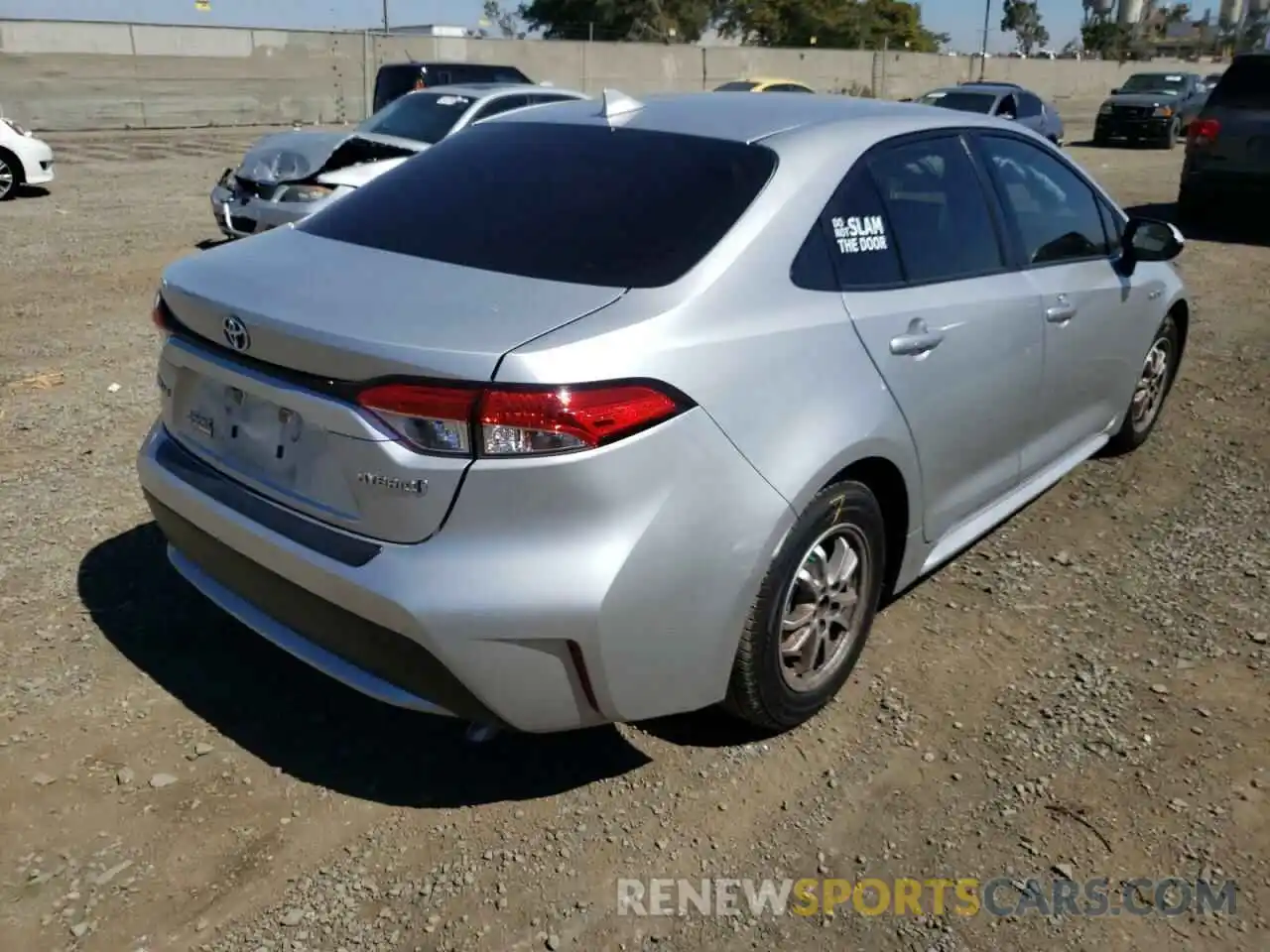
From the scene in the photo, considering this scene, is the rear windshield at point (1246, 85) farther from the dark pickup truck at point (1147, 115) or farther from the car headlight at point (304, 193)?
the dark pickup truck at point (1147, 115)

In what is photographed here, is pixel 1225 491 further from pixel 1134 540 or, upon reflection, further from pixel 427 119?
pixel 427 119

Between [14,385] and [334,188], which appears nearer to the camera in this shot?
[14,385]

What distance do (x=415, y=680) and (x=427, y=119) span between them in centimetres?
857

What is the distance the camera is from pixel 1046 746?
3162mm

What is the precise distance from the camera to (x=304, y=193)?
9000 millimetres

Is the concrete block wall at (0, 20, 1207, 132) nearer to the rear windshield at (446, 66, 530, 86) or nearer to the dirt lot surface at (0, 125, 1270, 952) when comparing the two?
the rear windshield at (446, 66, 530, 86)

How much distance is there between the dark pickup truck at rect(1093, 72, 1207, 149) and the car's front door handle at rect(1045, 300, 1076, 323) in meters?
23.2

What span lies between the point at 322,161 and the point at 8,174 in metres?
6.07

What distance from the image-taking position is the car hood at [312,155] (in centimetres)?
923

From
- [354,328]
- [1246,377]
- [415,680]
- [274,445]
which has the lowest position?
[1246,377]

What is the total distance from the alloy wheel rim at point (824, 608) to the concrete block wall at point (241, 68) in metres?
21.9

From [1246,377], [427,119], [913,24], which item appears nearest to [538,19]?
[913,24]

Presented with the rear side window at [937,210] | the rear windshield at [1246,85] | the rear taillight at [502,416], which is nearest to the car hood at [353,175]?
the rear side window at [937,210]

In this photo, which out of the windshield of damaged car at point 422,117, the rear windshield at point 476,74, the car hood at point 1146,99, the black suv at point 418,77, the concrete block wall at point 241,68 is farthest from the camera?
the concrete block wall at point 241,68
